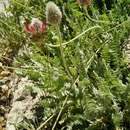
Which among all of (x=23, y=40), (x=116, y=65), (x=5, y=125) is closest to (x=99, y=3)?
(x=23, y=40)

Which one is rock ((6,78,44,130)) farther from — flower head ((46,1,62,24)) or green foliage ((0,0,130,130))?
flower head ((46,1,62,24))

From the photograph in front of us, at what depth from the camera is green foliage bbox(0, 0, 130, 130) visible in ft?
8.47

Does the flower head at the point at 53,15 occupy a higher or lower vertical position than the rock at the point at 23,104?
higher

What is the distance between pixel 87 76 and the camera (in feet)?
9.08

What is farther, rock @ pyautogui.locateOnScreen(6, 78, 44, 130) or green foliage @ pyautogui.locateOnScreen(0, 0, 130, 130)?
rock @ pyautogui.locateOnScreen(6, 78, 44, 130)

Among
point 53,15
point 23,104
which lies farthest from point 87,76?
point 23,104

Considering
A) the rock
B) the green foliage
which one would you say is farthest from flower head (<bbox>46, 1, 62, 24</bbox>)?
the rock

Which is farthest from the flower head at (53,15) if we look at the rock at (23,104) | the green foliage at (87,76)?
the rock at (23,104)

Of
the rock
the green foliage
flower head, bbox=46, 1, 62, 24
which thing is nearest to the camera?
flower head, bbox=46, 1, 62, 24

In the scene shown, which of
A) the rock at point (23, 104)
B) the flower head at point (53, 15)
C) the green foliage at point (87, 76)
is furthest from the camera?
the rock at point (23, 104)

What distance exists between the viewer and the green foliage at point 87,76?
2.58 meters

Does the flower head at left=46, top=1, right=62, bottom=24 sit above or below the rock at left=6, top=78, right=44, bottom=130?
above

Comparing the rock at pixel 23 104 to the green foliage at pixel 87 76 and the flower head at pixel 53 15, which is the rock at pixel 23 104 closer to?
the green foliage at pixel 87 76

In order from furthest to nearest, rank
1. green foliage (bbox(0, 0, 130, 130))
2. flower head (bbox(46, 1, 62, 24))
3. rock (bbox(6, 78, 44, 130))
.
Result: rock (bbox(6, 78, 44, 130)) < green foliage (bbox(0, 0, 130, 130)) < flower head (bbox(46, 1, 62, 24))
